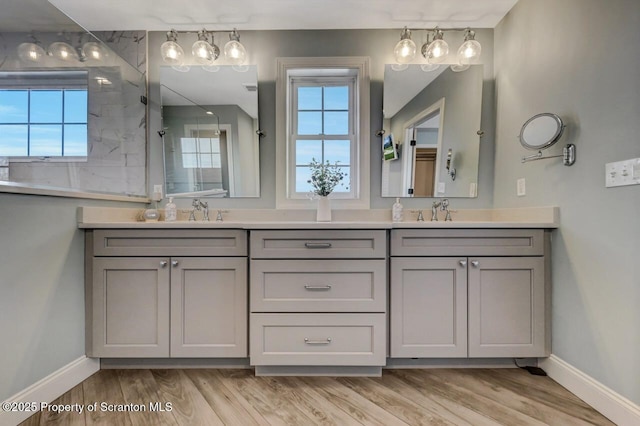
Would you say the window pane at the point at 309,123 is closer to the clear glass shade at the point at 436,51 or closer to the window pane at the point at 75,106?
the clear glass shade at the point at 436,51

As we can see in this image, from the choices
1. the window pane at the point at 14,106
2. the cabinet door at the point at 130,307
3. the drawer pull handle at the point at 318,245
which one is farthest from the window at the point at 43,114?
the drawer pull handle at the point at 318,245

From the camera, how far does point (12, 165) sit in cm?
156

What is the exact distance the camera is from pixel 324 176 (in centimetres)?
197

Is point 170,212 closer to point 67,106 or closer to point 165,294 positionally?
point 165,294

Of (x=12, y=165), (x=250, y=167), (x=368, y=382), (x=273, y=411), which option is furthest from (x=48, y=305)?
(x=368, y=382)

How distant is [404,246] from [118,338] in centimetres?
163

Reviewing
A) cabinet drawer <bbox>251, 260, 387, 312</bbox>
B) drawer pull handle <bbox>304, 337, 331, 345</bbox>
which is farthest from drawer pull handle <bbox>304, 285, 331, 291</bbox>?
drawer pull handle <bbox>304, 337, 331, 345</bbox>

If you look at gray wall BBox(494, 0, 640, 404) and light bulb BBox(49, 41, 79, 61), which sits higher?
light bulb BBox(49, 41, 79, 61)

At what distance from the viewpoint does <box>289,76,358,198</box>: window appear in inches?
81.0

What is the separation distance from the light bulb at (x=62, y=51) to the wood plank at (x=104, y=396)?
1.95 metres

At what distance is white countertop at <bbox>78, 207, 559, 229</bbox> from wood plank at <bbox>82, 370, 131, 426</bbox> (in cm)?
81

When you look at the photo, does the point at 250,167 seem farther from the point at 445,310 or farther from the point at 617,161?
the point at 617,161

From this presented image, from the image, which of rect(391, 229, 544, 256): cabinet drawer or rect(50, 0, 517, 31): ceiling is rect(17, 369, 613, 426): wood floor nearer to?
rect(391, 229, 544, 256): cabinet drawer

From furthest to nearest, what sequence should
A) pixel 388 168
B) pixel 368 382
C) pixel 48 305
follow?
pixel 388 168 < pixel 368 382 < pixel 48 305
